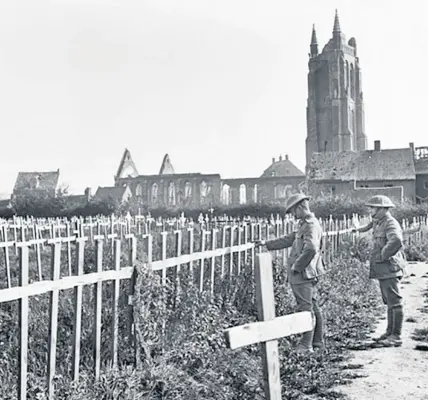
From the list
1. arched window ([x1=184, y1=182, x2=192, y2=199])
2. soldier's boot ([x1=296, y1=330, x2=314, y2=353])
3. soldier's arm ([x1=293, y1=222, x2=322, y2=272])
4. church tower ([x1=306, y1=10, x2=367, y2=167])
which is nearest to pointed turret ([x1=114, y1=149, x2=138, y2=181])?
arched window ([x1=184, y1=182, x2=192, y2=199])

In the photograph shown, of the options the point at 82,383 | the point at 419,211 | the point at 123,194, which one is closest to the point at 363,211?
the point at 419,211

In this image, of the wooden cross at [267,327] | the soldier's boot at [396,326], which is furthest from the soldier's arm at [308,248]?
the wooden cross at [267,327]

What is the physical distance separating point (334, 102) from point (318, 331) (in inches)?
2994

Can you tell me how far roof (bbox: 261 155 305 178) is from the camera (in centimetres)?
8644

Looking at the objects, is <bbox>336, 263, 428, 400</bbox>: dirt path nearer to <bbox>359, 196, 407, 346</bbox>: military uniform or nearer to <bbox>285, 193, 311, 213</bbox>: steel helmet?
<bbox>359, 196, 407, 346</bbox>: military uniform

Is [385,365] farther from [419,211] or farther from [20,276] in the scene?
[419,211]

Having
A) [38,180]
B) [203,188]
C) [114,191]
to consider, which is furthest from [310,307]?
[38,180]

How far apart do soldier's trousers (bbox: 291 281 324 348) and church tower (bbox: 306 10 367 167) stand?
7327 centimetres

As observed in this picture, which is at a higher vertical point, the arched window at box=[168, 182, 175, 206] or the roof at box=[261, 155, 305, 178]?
the roof at box=[261, 155, 305, 178]

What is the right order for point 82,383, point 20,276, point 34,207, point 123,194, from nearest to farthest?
1. point 20,276
2. point 82,383
3. point 34,207
4. point 123,194

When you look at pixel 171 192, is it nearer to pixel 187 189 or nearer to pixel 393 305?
pixel 187 189

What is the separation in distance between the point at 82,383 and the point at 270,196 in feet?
215

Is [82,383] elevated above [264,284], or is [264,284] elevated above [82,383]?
[264,284]

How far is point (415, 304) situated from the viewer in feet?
36.8
